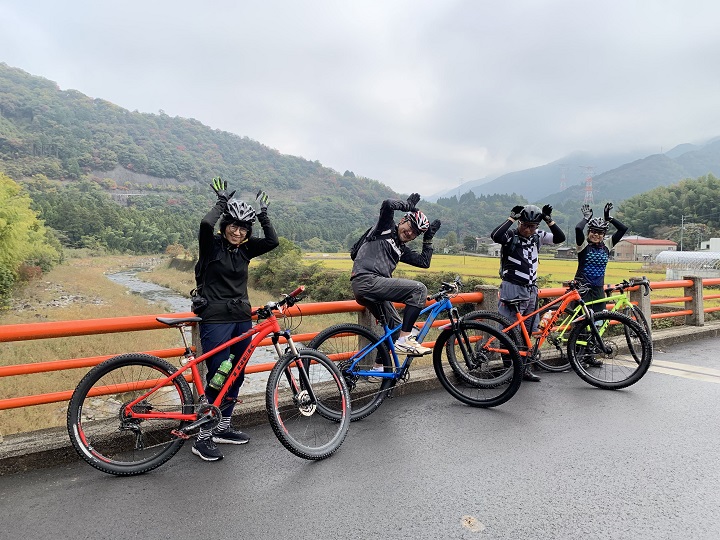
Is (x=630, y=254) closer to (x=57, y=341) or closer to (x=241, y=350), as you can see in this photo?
(x=57, y=341)

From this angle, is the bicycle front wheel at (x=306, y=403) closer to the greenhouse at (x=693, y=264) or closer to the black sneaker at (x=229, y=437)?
the black sneaker at (x=229, y=437)

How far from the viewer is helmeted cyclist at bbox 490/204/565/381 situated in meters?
5.02

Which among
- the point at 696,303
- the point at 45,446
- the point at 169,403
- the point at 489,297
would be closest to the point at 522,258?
the point at 489,297

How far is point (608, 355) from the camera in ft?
16.7

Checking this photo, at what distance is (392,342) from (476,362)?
92cm

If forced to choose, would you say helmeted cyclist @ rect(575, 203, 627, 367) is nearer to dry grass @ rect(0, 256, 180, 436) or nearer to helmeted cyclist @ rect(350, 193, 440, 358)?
helmeted cyclist @ rect(350, 193, 440, 358)

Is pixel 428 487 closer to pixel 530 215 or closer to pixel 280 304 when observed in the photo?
pixel 280 304

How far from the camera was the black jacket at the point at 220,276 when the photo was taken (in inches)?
136

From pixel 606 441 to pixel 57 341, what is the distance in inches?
872

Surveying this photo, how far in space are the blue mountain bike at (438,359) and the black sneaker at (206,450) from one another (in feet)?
3.94

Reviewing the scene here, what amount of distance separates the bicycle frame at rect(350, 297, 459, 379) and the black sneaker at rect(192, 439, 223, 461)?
4.62ft

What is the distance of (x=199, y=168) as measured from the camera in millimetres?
191250

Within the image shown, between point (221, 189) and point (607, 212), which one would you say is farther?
point (607, 212)

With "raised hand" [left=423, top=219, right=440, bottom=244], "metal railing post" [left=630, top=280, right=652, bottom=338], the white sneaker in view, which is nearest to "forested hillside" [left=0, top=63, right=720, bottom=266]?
"metal railing post" [left=630, top=280, right=652, bottom=338]
